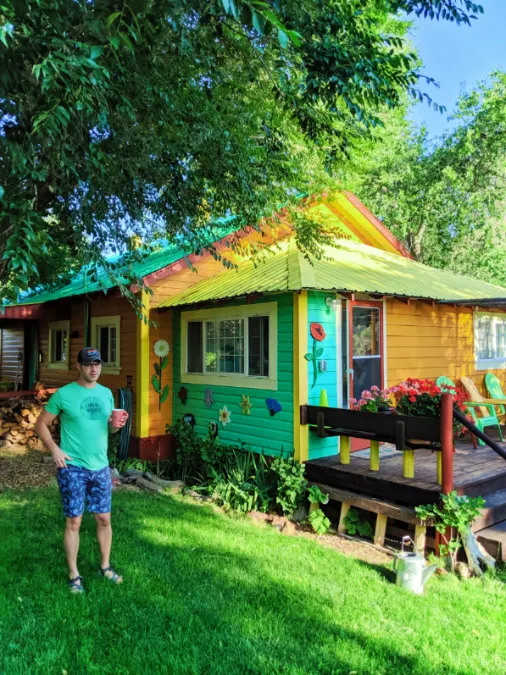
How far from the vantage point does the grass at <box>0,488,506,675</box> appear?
2939 mm

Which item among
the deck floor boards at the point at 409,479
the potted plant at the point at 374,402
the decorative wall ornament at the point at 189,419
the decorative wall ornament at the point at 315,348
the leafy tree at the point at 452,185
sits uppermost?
the leafy tree at the point at 452,185

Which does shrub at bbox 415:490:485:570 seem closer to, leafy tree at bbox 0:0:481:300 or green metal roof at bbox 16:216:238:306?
leafy tree at bbox 0:0:481:300

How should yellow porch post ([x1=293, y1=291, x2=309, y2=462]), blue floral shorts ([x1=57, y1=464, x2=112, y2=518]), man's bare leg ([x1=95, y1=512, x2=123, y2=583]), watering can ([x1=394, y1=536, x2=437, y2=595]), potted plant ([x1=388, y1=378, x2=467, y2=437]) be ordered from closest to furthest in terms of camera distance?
blue floral shorts ([x1=57, y1=464, x2=112, y2=518]) < man's bare leg ([x1=95, y1=512, x2=123, y2=583]) < watering can ([x1=394, y1=536, x2=437, y2=595]) < potted plant ([x1=388, y1=378, x2=467, y2=437]) < yellow porch post ([x1=293, y1=291, x2=309, y2=462])

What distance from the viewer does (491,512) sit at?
5234 mm

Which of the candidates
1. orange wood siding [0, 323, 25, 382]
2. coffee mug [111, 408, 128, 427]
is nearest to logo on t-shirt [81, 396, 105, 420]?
coffee mug [111, 408, 128, 427]

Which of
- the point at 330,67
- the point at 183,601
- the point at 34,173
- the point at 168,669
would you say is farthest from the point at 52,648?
the point at 330,67

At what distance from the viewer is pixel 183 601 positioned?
3.62 m

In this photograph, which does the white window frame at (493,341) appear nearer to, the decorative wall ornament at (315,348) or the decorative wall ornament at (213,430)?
the decorative wall ornament at (315,348)

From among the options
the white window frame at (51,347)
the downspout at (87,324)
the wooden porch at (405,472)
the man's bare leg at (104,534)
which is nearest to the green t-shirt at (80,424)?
the man's bare leg at (104,534)

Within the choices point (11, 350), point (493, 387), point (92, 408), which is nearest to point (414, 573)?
point (92, 408)

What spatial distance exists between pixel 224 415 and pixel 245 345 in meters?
1.21

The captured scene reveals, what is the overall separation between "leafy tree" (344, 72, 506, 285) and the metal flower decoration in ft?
34.8

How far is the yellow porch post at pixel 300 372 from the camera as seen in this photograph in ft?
21.3

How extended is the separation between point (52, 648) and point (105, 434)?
1446 millimetres
